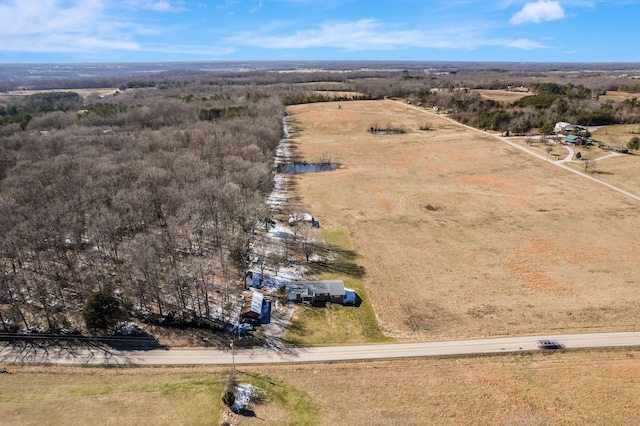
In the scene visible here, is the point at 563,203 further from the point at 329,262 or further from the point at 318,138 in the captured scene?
the point at 318,138

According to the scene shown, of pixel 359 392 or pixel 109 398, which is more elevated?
pixel 109 398

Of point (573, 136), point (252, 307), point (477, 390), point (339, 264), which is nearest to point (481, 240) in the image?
point (339, 264)

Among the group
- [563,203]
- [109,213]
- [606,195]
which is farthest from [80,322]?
[606,195]

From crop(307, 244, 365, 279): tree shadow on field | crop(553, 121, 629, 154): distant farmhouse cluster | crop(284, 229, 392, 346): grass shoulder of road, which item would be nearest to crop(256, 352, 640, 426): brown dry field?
crop(284, 229, 392, 346): grass shoulder of road

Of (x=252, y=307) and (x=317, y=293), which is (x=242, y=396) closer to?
(x=252, y=307)

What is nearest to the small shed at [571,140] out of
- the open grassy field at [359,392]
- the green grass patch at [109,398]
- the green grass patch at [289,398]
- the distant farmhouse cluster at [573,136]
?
the distant farmhouse cluster at [573,136]

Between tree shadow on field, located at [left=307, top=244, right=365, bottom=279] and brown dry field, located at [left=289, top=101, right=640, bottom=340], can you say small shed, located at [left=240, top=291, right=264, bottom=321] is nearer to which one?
tree shadow on field, located at [left=307, top=244, right=365, bottom=279]

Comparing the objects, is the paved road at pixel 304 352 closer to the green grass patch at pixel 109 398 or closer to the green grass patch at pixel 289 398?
the green grass patch at pixel 109 398
